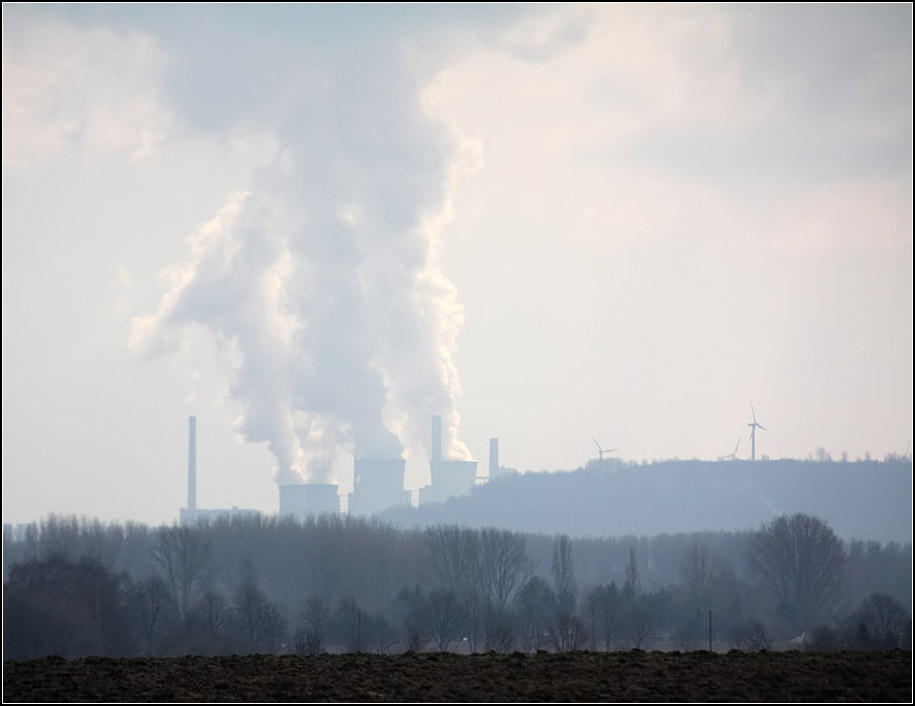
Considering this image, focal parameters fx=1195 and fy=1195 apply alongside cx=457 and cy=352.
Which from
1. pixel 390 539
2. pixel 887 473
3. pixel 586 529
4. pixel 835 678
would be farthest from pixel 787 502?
pixel 835 678

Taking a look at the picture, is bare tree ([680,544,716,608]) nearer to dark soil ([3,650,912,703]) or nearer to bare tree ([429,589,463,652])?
bare tree ([429,589,463,652])

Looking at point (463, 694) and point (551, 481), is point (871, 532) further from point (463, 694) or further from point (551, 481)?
point (463, 694)

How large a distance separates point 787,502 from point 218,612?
110m

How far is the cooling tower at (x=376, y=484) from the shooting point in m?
94.1

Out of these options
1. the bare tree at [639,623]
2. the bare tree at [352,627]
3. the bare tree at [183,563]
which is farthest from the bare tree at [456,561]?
the bare tree at [183,563]

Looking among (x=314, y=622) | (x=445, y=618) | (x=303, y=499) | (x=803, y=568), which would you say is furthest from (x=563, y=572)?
(x=303, y=499)

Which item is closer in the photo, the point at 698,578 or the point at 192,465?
the point at 698,578

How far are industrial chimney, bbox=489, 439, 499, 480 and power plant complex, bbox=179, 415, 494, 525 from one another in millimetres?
20532

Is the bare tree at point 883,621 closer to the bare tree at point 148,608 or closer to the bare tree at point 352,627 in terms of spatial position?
the bare tree at point 352,627

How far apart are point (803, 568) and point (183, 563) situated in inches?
1120

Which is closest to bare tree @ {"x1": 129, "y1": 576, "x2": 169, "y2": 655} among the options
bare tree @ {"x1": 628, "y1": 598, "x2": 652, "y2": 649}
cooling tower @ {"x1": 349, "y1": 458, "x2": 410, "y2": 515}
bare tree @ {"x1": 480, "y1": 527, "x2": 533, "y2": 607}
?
bare tree @ {"x1": 480, "y1": 527, "x2": 533, "y2": 607}

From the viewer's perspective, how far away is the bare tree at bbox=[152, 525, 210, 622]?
53.3 metres

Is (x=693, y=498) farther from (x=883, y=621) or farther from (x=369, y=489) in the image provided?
(x=883, y=621)

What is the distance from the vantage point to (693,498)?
14588 centimetres
